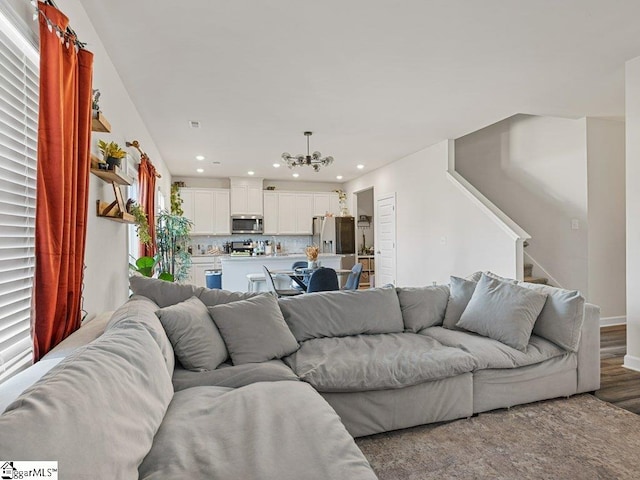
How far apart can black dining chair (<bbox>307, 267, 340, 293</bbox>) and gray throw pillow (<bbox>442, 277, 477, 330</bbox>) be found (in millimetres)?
1345

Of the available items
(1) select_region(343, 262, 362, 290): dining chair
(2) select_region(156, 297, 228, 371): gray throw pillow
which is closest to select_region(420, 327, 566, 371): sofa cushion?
(2) select_region(156, 297, 228, 371): gray throw pillow

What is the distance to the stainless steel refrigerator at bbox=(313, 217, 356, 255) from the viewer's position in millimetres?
8969

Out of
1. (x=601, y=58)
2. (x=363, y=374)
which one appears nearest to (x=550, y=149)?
(x=601, y=58)

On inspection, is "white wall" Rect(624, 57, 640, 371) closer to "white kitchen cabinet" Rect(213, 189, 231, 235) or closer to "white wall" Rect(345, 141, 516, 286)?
"white wall" Rect(345, 141, 516, 286)

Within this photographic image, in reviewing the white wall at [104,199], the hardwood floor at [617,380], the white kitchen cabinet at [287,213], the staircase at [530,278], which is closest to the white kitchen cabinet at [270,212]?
the white kitchen cabinet at [287,213]

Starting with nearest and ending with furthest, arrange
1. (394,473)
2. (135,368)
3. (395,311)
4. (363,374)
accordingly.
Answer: (135,368) → (394,473) → (363,374) → (395,311)

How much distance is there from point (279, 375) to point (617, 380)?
9.69ft

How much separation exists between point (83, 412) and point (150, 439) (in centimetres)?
36

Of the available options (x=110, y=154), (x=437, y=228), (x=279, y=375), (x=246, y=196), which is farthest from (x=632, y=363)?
(x=246, y=196)

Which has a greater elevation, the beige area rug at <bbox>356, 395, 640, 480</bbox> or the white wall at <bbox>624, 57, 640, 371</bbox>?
the white wall at <bbox>624, 57, 640, 371</bbox>

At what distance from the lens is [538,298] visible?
279 centimetres

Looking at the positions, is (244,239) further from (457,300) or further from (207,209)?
(457,300)

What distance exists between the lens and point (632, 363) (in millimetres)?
3344

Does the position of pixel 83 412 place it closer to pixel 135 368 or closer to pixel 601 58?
pixel 135 368
